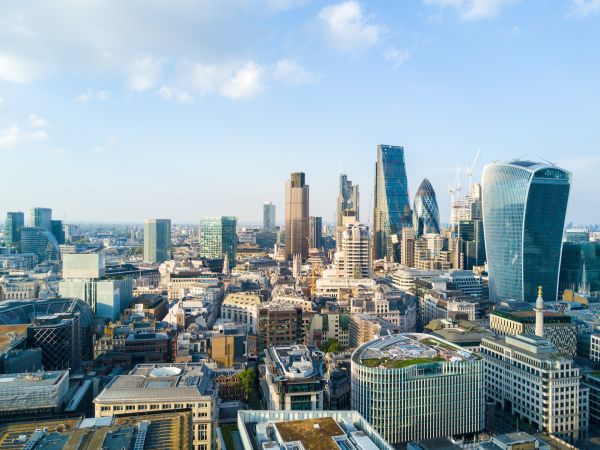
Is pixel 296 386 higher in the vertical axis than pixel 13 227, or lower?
lower

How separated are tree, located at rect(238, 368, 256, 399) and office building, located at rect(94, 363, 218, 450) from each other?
472 inches

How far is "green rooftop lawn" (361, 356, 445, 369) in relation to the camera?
45719mm

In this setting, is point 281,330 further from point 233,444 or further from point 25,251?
point 25,251

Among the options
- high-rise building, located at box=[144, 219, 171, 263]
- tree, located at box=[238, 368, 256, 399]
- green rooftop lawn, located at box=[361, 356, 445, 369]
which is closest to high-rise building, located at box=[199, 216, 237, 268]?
high-rise building, located at box=[144, 219, 171, 263]

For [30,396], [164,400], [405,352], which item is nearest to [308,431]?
[164,400]

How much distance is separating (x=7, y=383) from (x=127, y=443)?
64.3 ft

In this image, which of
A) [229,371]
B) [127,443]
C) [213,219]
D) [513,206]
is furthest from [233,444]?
[213,219]

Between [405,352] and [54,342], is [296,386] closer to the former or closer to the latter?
[405,352]

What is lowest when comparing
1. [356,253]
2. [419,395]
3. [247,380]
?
[247,380]

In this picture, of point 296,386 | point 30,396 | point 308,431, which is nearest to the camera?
point 308,431

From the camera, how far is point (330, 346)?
74.9m

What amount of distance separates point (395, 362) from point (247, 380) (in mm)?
18413

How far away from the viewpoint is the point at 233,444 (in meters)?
44.7

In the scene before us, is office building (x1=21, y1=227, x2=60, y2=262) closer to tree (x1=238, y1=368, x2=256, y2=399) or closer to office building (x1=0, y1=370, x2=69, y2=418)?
tree (x1=238, y1=368, x2=256, y2=399)
